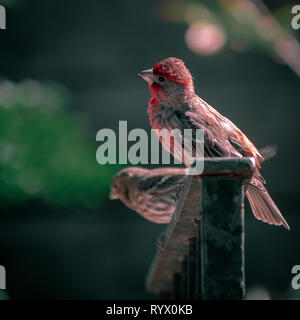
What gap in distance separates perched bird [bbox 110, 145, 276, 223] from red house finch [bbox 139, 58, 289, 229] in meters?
0.58

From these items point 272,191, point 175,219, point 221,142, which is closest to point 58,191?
point 272,191

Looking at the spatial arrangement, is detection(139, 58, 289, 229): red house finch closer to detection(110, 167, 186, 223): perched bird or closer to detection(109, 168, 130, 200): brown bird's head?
detection(110, 167, 186, 223): perched bird

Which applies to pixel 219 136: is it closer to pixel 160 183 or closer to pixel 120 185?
pixel 160 183

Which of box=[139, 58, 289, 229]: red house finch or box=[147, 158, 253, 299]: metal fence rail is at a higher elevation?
box=[139, 58, 289, 229]: red house finch

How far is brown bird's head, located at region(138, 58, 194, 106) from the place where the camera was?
3268mm

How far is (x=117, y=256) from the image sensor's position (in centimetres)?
497

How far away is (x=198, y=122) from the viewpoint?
3010 millimetres

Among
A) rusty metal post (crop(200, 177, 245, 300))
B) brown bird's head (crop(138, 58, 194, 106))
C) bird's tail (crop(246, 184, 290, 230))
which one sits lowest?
rusty metal post (crop(200, 177, 245, 300))

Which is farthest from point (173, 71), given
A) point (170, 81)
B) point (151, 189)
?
point (151, 189)

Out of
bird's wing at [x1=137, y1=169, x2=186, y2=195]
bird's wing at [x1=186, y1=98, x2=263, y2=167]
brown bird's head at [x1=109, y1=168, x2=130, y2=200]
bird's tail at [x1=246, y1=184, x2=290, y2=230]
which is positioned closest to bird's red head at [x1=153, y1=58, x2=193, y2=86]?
bird's wing at [x1=186, y1=98, x2=263, y2=167]

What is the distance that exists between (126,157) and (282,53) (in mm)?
1692

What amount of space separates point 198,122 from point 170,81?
0.38m
